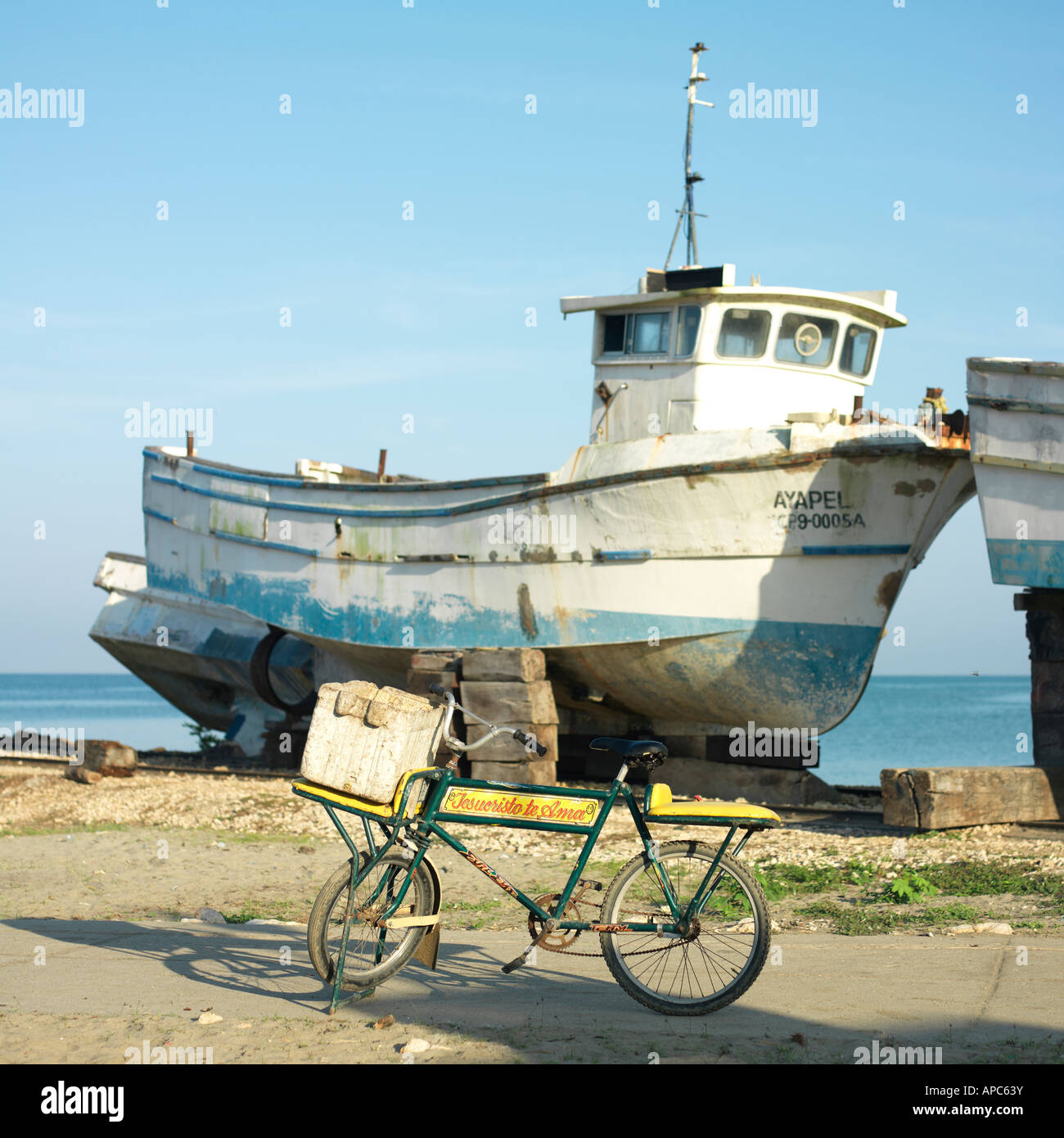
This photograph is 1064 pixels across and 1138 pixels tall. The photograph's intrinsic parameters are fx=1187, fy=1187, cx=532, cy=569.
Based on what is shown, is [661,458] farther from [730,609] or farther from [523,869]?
[523,869]

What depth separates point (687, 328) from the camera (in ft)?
41.4

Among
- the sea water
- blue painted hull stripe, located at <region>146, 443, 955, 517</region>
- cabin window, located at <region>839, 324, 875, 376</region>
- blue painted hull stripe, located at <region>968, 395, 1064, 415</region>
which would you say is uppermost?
cabin window, located at <region>839, 324, 875, 376</region>

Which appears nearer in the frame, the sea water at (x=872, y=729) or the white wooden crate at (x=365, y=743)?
the white wooden crate at (x=365, y=743)

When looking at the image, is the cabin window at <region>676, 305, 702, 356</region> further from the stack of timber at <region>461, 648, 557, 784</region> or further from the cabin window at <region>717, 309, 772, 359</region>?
the stack of timber at <region>461, 648, 557, 784</region>

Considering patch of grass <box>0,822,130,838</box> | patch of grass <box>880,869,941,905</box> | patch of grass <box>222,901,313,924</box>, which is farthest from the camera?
patch of grass <box>0,822,130,838</box>

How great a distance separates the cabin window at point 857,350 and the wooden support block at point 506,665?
466 centimetres

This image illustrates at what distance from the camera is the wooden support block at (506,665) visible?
1242 centimetres

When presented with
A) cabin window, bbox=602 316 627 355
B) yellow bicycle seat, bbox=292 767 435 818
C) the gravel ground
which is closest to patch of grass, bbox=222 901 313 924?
the gravel ground

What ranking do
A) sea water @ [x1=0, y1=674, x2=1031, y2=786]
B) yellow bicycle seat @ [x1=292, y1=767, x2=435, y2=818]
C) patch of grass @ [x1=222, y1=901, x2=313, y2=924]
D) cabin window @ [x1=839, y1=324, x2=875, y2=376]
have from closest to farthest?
1. yellow bicycle seat @ [x1=292, y1=767, x2=435, y2=818]
2. patch of grass @ [x1=222, y1=901, x2=313, y2=924]
3. cabin window @ [x1=839, y1=324, x2=875, y2=376]
4. sea water @ [x1=0, y1=674, x2=1031, y2=786]

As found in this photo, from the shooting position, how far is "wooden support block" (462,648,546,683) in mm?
12422

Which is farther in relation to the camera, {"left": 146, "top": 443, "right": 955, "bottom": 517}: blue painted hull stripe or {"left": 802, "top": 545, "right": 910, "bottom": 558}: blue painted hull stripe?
{"left": 802, "top": 545, "right": 910, "bottom": 558}: blue painted hull stripe

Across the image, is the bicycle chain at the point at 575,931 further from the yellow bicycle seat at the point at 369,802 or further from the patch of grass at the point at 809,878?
the patch of grass at the point at 809,878

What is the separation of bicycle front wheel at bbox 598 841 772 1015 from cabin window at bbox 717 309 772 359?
835 centimetres

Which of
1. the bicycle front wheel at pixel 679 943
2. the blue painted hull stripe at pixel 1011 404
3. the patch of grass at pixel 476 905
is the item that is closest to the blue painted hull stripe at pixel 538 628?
the blue painted hull stripe at pixel 1011 404
